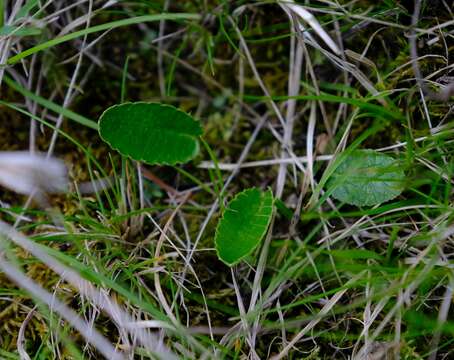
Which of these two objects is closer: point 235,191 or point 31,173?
point 31,173

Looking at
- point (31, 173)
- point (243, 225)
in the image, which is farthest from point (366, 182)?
point (31, 173)

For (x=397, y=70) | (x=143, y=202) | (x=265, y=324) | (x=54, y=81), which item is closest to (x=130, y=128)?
(x=143, y=202)

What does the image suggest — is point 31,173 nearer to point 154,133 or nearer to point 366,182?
point 154,133

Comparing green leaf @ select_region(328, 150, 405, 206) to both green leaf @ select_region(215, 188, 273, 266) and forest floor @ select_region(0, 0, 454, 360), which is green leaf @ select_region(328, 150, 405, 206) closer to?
forest floor @ select_region(0, 0, 454, 360)

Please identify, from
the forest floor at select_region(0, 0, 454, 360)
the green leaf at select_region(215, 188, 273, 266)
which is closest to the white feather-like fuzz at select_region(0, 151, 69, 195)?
the forest floor at select_region(0, 0, 454, 360)

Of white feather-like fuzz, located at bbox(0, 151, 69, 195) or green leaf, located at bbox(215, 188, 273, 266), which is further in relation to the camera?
white feather-like fuzz, located at bbox(0, 151, 69, 195)

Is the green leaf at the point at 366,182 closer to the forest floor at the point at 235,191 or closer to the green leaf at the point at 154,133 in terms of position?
the forest floor at the point at 235,191
